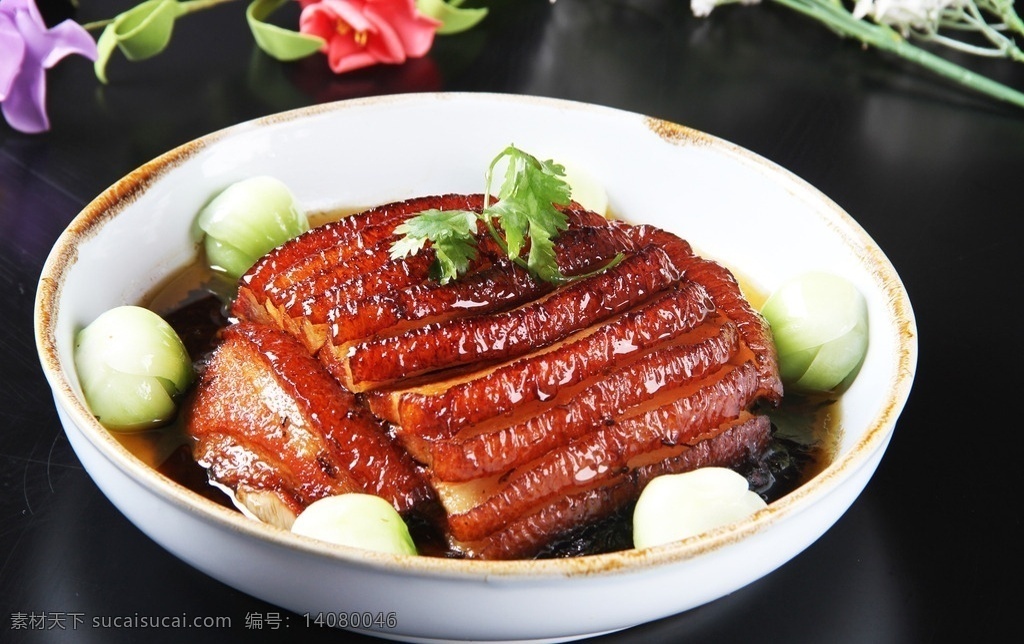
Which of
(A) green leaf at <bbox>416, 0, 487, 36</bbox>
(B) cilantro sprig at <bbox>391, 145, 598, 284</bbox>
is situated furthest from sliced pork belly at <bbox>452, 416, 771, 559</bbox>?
(A) green leaf at <bbox>416, 0, 487, 36</bbox>

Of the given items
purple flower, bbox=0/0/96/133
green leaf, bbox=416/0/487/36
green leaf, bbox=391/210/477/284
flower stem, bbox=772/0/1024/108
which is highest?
flower stem, bbox=772/0/1024/108

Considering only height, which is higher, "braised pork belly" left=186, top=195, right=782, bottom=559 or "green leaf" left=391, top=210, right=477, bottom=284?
"green leaf" left=391, top=210, right=477, bottom=284

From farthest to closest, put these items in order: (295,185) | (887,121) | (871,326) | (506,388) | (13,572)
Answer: (887,121)
(295,185)
(871,326)
(13,572)
(506,388)

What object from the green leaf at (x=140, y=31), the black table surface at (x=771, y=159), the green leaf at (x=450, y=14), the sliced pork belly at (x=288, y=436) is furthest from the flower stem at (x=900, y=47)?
the sliced pork belly at (x=288, y=436)

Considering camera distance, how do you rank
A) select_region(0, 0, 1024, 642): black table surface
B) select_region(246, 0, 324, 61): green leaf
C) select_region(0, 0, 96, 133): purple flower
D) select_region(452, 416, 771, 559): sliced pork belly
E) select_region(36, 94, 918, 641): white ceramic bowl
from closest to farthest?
select_region(36, 94, 918, 641): white ceramic bowl → select_region(452, 416, 771, 559): sliced pork belly → select_region(0, 0, 1024, 642): black table surface → select_region(0, 0, 96, 133): purple flower → select_region(246, 0, 324, 61): green leaf

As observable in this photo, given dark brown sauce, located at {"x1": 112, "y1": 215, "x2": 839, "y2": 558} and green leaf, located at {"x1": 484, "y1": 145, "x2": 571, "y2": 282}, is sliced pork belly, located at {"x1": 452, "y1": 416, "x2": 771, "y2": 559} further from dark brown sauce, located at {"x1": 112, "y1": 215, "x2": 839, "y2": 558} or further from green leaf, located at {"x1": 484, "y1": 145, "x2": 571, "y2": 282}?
green leaf, located at {"x1": 484, "y1": 145, "x2": 571, "y2": 282}

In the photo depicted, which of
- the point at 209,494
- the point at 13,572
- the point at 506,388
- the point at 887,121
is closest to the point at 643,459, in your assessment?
the point at 506,388

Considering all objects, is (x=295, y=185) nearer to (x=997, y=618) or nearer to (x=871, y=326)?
(x=871, y=326)

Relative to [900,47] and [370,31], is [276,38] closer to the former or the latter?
[370,31]
